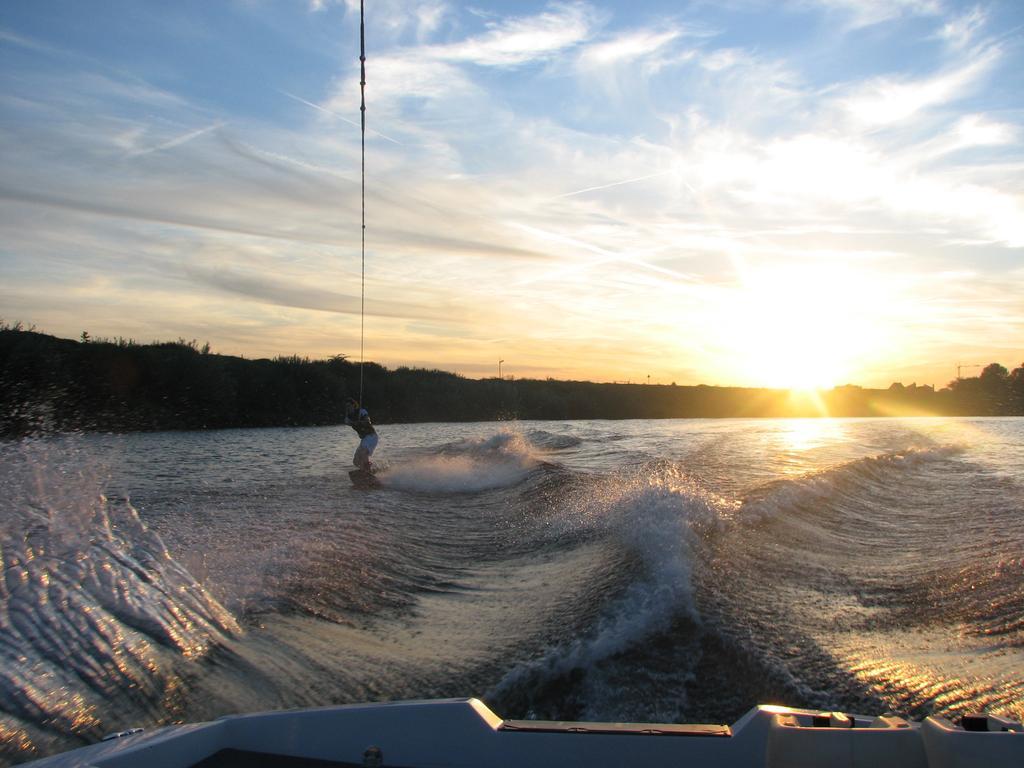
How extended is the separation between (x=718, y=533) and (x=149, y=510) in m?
7.48

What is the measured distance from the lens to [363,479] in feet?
47.5

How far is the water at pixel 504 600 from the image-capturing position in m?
4.09

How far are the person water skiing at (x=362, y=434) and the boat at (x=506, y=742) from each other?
1207 cm

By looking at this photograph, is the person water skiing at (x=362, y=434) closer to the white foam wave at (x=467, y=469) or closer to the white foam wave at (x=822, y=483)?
the white foam wave at (x=467, y=469)

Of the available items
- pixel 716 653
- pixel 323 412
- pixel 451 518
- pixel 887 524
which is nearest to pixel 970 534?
pixel 887 524

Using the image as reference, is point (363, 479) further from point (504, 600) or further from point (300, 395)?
point (300, 395)

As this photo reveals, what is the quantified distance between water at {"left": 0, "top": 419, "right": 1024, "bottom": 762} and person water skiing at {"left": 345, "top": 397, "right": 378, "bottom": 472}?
219 cm

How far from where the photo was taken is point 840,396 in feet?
210

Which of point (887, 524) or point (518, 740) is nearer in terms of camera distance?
point (518, 740)

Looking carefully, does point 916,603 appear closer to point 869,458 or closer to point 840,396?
point 869,458

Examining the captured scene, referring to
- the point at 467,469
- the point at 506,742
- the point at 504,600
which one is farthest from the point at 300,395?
the point at 506,742

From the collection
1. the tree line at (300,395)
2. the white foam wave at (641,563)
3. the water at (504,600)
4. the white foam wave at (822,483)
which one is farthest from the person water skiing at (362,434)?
the tree line at (300,395)

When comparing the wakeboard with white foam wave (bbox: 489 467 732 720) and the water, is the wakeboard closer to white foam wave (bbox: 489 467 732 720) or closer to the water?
the water

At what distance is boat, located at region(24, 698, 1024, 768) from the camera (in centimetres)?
244
